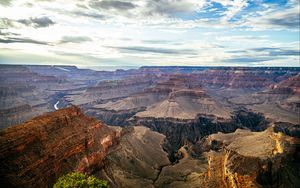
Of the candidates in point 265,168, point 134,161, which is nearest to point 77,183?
point 265,168

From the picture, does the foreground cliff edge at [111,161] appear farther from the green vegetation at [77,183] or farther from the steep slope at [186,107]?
the steep slope at [186,107]

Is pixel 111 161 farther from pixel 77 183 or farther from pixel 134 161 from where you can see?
pixel 77 183

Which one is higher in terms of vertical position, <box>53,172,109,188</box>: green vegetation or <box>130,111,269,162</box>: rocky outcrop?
<box>53,172,109,188</box>: green vegetation

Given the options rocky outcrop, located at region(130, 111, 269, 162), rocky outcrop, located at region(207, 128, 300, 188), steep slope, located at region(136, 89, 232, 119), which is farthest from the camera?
steep slope, located at region(136, 89, 232, 119)

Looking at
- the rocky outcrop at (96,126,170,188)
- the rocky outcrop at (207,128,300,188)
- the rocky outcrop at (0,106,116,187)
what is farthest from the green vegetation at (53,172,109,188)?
the rocky outcrop at (96,126,170,188)

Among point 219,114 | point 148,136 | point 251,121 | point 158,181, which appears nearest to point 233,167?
point 158,181

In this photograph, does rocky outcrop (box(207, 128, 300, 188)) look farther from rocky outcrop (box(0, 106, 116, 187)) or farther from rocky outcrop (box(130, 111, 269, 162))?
rocky outcrop (box(130, 111, 269, 162))

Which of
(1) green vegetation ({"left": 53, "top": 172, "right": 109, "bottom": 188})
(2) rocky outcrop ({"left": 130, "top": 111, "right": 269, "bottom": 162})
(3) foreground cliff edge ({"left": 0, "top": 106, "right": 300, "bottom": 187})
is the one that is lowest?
(2) rocky outcrop ({"left": 130, "top": 111, "right": 269, "bottom": 162})

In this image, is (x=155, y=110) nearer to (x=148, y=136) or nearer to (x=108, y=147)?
(x=148, y=136)
